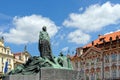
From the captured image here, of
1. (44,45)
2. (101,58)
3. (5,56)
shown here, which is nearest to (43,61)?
(44,45)

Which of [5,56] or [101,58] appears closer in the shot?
[101,58]

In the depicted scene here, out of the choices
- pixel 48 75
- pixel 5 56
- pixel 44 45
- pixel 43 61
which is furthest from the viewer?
pixel 5 56

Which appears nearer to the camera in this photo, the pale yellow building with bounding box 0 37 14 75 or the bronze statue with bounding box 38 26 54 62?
the bronze statue with bounding box 38 26 54 62

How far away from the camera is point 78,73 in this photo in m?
19.8

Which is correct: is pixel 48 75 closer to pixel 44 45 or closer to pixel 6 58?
pixel 44 45

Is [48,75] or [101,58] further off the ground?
[101,58]

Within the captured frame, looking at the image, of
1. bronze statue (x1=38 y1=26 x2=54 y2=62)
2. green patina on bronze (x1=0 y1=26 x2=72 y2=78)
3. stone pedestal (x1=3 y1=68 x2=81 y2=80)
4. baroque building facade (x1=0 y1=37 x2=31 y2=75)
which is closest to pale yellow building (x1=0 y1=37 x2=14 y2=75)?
baroque building facade (x1=0 y1=37 x2=31 y2=75)

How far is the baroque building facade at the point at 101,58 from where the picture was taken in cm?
5812

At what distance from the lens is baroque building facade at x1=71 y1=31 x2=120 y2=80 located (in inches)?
2288

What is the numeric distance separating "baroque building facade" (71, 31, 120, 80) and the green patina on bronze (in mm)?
36280

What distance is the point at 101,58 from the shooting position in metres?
61.2

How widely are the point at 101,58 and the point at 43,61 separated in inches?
1704

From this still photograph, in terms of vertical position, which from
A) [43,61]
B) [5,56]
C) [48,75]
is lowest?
[48,75]

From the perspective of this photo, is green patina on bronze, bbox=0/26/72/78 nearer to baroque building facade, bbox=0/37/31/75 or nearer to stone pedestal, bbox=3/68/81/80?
stone pedestal, bbox=3/68/81/80
